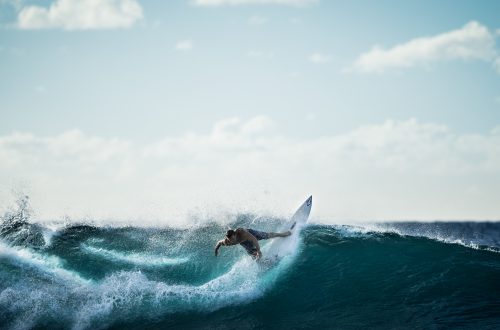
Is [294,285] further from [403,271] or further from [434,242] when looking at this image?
[434,242]

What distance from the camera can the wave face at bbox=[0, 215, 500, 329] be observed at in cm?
773

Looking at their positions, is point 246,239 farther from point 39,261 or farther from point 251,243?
point 39,261

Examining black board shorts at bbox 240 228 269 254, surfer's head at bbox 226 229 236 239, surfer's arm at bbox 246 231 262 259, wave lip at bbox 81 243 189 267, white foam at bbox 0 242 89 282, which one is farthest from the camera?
wave lip at bbox 81 243 189 267

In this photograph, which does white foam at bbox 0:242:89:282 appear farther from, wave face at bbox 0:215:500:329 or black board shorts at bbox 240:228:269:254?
black board shorts at bbox 240:228:269:254

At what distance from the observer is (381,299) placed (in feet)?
27.1

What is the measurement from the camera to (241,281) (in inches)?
340

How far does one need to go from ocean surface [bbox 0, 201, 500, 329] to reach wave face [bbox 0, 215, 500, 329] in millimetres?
25

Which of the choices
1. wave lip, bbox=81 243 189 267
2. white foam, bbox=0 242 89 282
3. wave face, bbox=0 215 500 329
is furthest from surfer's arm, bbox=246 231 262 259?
white foam, bbox=0 242 89 282

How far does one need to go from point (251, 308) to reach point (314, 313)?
128 cm

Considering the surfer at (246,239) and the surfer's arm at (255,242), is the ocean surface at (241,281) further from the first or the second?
the surfer at (246,239)

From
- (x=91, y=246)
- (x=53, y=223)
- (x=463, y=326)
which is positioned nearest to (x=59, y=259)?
(x=91, y=246)

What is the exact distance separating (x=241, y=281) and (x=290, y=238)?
87.5 inches

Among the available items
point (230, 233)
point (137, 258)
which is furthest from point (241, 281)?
point (137, 258)

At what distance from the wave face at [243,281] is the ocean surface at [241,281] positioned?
0.02 metres
